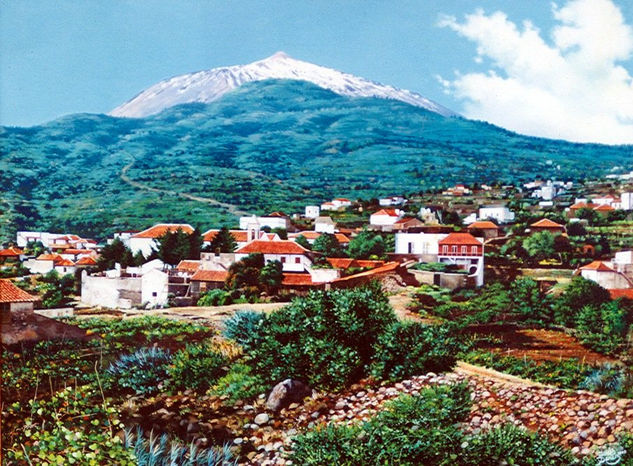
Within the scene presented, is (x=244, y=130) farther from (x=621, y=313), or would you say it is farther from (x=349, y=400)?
(x=621, y=313)

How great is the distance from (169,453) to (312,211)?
7.22ft

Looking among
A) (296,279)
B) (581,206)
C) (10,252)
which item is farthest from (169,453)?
(581,206)

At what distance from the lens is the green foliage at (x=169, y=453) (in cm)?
392

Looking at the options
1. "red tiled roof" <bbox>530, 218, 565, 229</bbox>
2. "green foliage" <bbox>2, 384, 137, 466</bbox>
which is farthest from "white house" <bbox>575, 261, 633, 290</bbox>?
"green foliage" <bbox>2, 384, 137, 466</bbox>

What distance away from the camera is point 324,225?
16.8ft

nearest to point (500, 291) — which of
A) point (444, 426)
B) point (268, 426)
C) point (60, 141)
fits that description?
point (444, 426)

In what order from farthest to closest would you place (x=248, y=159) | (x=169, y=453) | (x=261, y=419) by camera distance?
(x=248, y=159) < (x=261, y=419) < (x=169, y=453)

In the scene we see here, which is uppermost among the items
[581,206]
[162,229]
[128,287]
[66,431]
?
[581,206]

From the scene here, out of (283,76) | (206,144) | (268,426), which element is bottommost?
(268,426)

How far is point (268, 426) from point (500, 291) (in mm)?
2040

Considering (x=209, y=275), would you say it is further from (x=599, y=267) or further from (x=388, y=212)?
(x=599, y=267)

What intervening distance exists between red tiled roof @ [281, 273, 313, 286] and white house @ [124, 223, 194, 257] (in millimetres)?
892

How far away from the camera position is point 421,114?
5371 mm

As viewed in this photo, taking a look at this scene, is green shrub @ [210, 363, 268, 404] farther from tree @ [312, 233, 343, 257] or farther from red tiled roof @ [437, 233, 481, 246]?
red tiled roof @ [437, 233, 481, 246]
